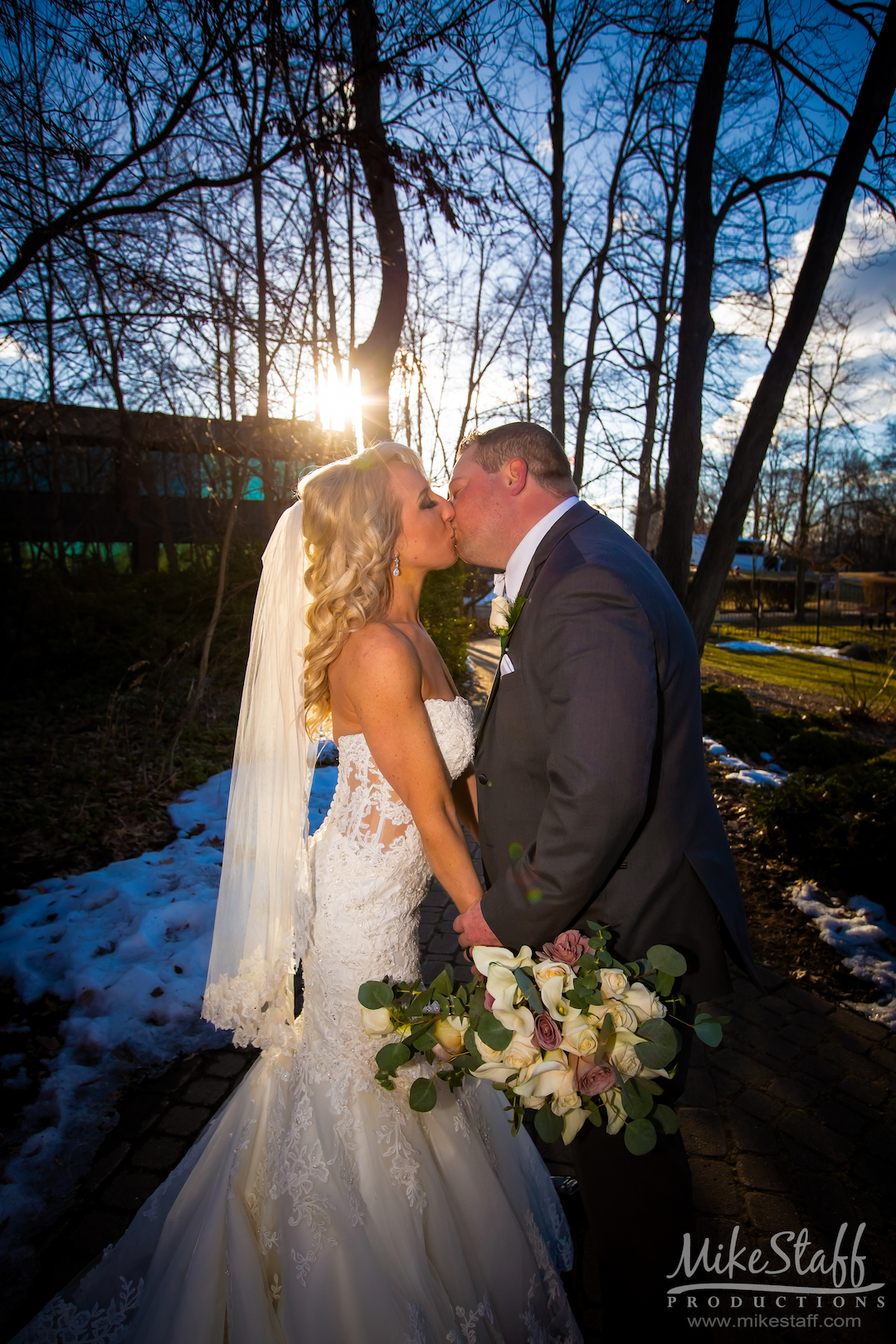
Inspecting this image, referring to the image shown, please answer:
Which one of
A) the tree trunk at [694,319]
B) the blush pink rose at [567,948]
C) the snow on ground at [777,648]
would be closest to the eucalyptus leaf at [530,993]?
the blush pink rose at [567,948]

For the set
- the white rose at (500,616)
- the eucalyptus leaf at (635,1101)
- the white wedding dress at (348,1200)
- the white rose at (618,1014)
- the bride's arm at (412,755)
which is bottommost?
the white wedding dress at (348,1200)

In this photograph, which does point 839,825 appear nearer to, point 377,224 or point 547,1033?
point 547,1033

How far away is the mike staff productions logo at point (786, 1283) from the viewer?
2.22 m

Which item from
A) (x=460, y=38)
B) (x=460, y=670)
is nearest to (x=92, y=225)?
(x=460, y=38)

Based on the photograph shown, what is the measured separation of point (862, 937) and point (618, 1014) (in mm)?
3968

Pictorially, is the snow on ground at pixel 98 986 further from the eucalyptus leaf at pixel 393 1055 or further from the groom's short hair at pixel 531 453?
the groom's short hair at pixel 531 453

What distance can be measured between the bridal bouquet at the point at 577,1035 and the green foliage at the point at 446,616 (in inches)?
360

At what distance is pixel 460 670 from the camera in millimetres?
11516

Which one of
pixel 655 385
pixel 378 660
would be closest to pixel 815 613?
pixel 655 385

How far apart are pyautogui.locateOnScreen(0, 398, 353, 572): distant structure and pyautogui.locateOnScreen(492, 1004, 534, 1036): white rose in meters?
6.89

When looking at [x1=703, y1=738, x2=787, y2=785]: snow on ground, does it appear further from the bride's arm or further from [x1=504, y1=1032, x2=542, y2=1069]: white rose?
[x1=504, y1=1032, x2=542, y2=1069]: white rose

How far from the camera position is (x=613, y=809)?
5.17ft

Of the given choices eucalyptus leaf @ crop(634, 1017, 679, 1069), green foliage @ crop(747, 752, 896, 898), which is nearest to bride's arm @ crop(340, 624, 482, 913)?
eucalyptus leaf @ crop(634, 1017, 679, 1069)

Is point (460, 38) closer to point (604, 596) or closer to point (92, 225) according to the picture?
point (92, 225)
